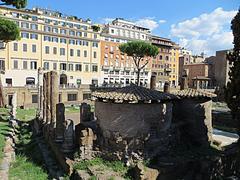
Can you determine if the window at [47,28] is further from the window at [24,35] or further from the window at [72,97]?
the window at [72,97]

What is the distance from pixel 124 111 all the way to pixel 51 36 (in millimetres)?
37229

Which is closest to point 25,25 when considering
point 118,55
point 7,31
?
point 7,31

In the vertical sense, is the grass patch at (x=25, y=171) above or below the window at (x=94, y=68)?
below

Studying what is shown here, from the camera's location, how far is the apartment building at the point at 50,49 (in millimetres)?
41500

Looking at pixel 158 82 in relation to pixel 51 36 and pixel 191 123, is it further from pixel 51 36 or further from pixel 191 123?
pixel 191 123

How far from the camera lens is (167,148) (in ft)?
38.1

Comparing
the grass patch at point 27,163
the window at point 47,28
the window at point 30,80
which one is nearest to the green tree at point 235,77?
the grass patch at point 27,163

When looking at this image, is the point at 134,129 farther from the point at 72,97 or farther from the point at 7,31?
the point at 72,97

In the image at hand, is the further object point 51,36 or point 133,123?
point 51,36

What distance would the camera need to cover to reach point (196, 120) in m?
13.9

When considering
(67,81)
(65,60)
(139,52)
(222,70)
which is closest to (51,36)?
(65,60)

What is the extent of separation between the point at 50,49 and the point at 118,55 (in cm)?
1551

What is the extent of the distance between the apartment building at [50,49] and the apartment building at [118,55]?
2078 mm

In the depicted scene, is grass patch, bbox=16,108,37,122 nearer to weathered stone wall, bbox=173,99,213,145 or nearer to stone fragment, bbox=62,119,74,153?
stone fragment, bbox=62,119,74,153
